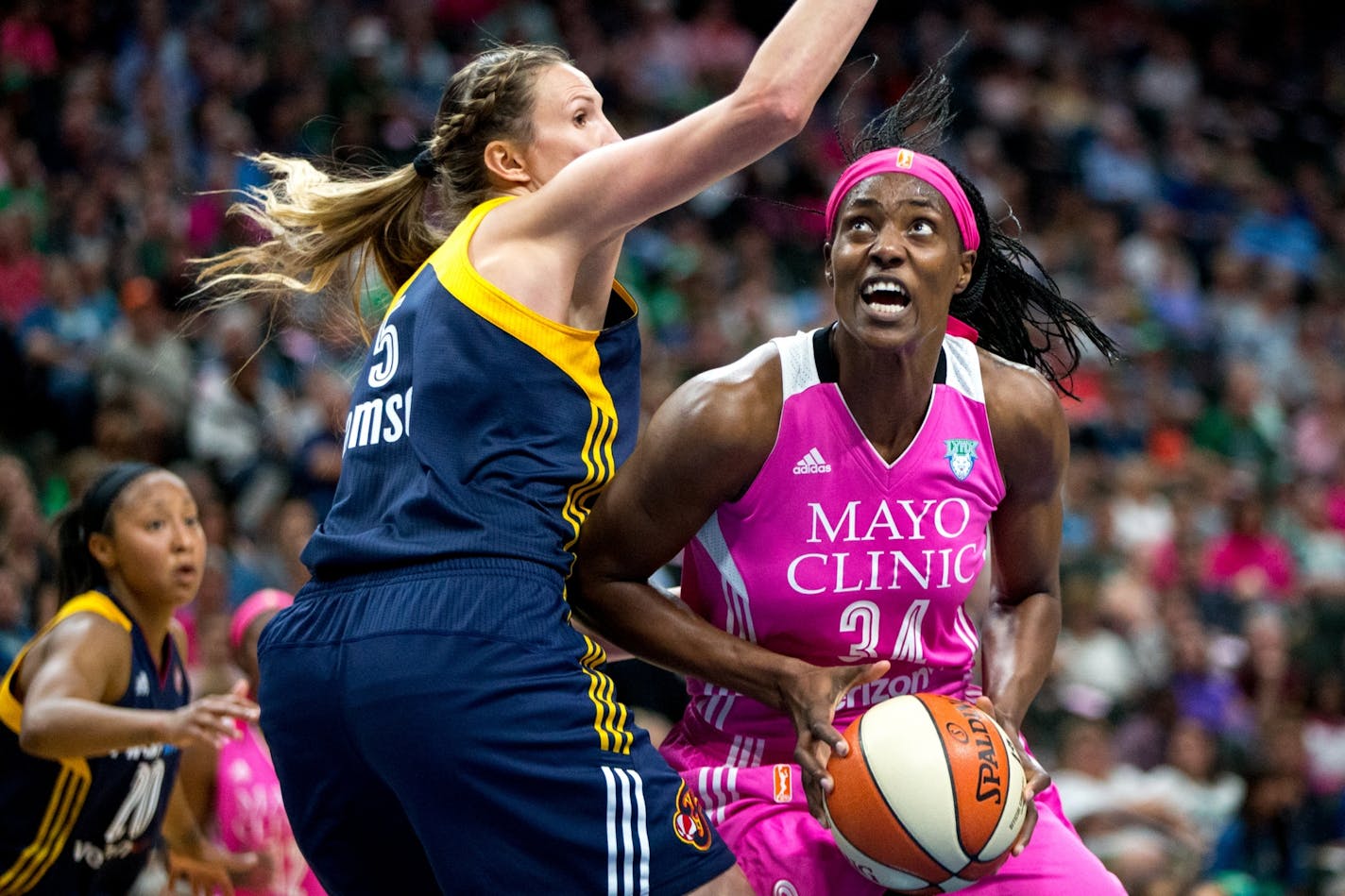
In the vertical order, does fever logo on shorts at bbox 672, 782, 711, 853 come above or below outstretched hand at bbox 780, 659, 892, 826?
below

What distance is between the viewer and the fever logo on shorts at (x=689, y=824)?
284 centimetres

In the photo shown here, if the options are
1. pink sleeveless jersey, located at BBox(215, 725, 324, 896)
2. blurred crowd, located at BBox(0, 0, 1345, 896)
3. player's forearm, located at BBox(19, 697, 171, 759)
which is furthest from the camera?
blurred crowd, located at BBox(0, 0, 1345, 896)

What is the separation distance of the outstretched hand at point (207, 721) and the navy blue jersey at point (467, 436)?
0.98 metres

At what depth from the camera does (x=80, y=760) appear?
4.52 metres

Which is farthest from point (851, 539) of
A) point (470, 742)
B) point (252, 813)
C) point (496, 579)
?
point (252, 813)

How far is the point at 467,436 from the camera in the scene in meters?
2.85

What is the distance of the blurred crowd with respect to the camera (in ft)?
24.1

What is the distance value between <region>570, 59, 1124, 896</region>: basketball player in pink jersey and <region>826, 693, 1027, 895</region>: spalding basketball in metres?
0.08

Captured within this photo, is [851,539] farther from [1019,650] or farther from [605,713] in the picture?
[605,713]

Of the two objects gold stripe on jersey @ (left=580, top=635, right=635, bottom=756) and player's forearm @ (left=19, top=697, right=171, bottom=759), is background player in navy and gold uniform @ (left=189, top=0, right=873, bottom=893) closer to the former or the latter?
gold stripe on jersey @ (left=580, top=635, right=635, bottom=756)

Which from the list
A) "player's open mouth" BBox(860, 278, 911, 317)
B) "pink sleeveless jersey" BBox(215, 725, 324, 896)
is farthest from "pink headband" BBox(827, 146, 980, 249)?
"pink sleeveless jersey" BBox(215, 725, 324, 896)

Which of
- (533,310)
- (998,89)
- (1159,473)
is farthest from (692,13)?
(533,310)

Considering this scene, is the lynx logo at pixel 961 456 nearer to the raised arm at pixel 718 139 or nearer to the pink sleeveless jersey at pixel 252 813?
the raised arm at pixel 718 139

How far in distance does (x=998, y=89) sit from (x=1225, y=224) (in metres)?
2.14
